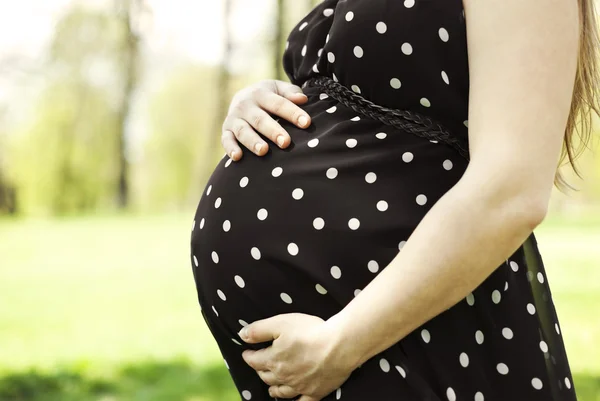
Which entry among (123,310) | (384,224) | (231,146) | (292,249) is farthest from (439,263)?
(123,310)

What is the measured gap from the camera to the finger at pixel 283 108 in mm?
998

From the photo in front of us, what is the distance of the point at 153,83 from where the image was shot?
11.2 metres

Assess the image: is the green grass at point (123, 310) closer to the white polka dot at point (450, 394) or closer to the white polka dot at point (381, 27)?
the white polka dot at point (450, 394)

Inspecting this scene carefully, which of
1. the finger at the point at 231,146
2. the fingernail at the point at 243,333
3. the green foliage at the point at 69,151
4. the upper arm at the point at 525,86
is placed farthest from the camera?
the green foliage at the point at 69,151

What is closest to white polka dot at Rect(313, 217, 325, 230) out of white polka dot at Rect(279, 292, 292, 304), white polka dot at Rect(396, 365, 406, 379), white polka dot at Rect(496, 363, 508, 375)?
white polka dot at Rect(279, 292, 292, 304)

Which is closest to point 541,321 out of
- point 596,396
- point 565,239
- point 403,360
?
point 403,360

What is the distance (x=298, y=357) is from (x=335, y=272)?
0.13 metres

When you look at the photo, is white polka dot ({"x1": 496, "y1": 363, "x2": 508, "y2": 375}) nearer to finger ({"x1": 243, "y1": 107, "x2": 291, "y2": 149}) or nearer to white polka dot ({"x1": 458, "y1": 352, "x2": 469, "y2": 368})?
white polka dot ({"x1": 458, "y1": 352, "x2": 469, "y2": 368})

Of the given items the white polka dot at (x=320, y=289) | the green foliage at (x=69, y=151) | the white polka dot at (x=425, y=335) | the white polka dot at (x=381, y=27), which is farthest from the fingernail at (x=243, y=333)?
the green foliage at (x=69, y=151)

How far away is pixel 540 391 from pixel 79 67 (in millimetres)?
10945

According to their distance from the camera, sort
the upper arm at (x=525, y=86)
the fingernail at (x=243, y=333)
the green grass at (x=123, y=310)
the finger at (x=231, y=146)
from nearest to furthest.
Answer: the upper arm at (x=525, y=86), the fingernail at (x=243, y=333), the finger at (x=231, y=146), the green grass at (x=123, y=310)

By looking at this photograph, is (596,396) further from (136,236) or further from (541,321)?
(136,236)

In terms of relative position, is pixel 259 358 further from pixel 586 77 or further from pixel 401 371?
pixel 586 77

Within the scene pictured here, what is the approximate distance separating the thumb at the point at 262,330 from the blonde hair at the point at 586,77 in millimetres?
543
